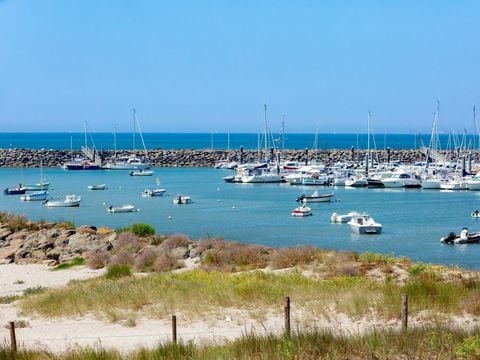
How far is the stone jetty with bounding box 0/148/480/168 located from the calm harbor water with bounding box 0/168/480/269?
103ft

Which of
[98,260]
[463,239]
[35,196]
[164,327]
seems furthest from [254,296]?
[35,196]

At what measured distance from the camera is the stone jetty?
12900cm

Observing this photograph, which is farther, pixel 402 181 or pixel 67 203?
pixel 402 181

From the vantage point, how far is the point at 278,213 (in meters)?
62.1

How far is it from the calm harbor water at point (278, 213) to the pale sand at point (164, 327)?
68.4ft

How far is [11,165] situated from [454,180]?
265 ft

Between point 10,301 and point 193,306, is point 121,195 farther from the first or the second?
point 193,306

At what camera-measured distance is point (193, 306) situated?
698 inches

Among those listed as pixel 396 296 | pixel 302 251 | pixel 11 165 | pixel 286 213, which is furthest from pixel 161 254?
pixel 11 165

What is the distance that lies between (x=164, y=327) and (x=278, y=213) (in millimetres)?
45793

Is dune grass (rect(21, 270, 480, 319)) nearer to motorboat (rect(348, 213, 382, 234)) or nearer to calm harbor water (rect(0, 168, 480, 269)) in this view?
calm harbor water (rect(0, 168, 480, 269))

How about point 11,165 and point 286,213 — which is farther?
point 11,165

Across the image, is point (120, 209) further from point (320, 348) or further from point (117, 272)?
point (320, 348)

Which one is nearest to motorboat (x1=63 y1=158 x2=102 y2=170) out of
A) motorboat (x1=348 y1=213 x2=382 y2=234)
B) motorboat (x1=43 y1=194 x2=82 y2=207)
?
motorboat (x1=43 y1=194 x2=82 y2=207)
